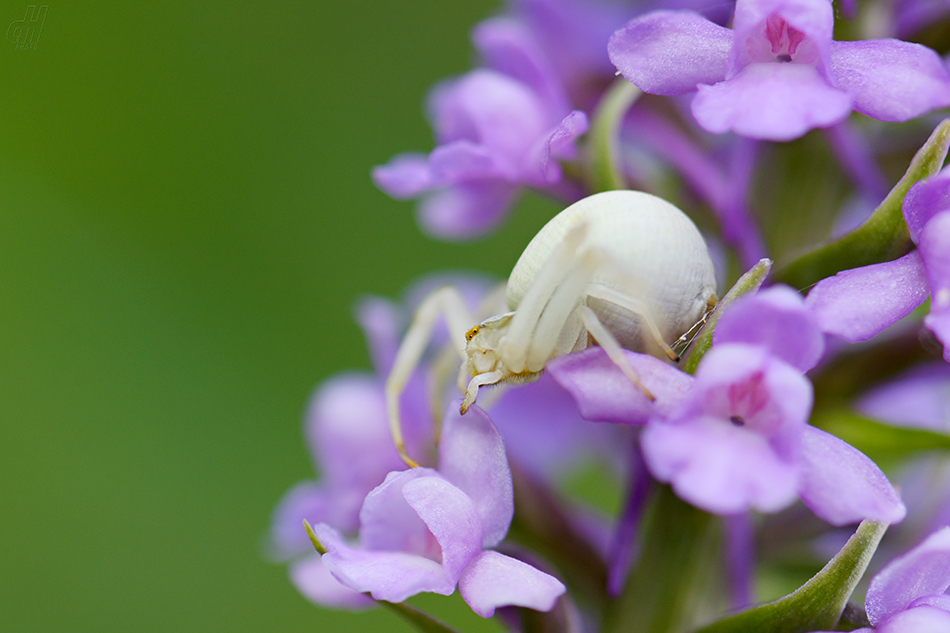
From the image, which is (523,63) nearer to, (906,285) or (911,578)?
(906,285)

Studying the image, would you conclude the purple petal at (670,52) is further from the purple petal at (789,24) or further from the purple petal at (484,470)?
the purple petal at (484,470)

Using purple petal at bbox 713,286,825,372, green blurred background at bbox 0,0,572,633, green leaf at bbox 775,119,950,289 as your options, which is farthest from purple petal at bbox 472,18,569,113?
green blurred background at bbox 0,0,572,633

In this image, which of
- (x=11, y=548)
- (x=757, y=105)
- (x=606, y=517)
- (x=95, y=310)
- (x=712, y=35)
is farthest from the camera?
(x=95, y=310)

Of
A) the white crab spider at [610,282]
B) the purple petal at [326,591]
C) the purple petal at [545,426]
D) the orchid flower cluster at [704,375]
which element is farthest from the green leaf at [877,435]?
the purple petal at [326,591]

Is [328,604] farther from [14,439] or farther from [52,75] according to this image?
[52,75]

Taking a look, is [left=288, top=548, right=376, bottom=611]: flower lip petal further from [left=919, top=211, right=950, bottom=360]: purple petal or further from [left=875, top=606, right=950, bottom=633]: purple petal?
[left=919, top=211, right=950, bottom=360]: purple petal

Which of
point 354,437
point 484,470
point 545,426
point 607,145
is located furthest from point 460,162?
point 545,426

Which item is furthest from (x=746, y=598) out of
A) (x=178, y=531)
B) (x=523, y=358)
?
(x=178, y=531)
